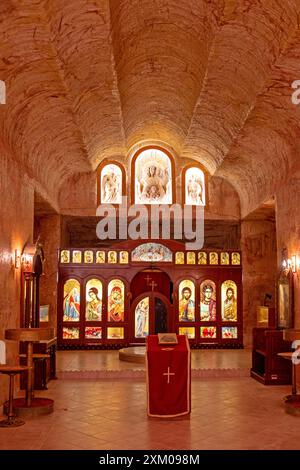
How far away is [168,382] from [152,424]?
75cm

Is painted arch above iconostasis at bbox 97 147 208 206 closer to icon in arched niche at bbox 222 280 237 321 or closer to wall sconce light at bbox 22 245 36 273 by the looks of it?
icon in arched niche at bbox 222 280 237 321

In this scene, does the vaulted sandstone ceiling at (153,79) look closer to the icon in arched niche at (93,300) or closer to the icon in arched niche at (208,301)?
the icon in arched niche at (208,301)

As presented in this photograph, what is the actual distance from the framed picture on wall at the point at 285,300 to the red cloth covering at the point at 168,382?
400cm

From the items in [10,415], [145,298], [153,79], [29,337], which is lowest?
[10,415]

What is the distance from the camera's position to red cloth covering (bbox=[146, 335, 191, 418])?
8.36 m

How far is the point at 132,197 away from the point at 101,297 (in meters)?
3.44

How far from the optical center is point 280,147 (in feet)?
40.5

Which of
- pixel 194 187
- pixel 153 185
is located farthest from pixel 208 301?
pixel 153 185

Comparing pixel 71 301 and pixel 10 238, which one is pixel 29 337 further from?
pixel 71 301

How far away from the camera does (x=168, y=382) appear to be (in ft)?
27.7

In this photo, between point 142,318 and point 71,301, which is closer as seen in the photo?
point 71,301

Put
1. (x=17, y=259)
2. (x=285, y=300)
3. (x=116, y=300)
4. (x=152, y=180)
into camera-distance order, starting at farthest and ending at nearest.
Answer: (x=152, y=180)
(x=116, y=300)
(x=285, y=300)
(x=17, y=259)

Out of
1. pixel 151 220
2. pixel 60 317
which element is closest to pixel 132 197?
pixel 151 220

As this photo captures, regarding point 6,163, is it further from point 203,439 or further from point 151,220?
point 151,220
